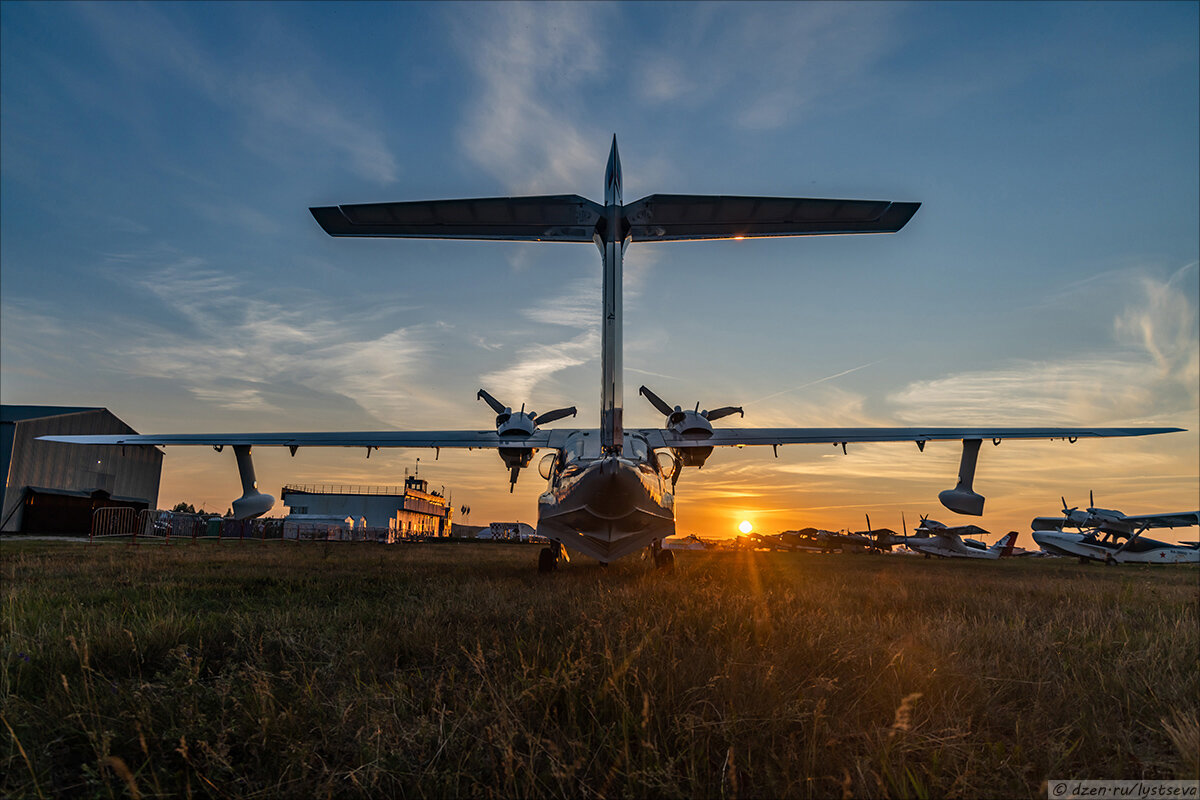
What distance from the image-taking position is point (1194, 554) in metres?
37.6

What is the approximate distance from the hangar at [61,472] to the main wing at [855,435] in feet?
130

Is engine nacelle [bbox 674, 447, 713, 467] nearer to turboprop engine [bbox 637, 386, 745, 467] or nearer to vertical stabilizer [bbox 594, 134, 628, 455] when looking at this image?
turboprop engine [bbox 637, 386, 745, 467]

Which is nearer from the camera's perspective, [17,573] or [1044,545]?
[17,573]

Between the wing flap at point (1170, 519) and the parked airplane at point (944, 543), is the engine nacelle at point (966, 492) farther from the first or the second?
the parked airplane at point (944, 543)

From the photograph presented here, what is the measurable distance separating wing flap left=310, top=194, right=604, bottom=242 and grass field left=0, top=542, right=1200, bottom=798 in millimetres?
6200

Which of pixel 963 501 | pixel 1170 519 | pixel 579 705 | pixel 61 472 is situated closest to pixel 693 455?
pixel 963 501

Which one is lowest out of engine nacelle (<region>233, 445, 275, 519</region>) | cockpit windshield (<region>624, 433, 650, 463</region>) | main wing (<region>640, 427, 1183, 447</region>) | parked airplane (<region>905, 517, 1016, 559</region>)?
parked airplane (<region>905, 517, 1016, 559</region>)

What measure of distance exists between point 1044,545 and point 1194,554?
8348 mm

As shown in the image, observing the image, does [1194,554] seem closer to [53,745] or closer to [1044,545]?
[1044,545]

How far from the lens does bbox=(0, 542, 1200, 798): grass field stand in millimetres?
2377

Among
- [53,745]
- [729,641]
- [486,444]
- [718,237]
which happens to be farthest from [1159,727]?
[486,444]

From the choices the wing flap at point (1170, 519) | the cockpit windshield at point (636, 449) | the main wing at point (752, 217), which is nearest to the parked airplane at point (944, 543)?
the wing flap at point (1170, 519)

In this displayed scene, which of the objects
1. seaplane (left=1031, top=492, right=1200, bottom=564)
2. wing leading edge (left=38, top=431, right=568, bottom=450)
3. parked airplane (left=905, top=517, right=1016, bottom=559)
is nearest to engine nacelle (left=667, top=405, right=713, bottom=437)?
wing leading edge (left=38, top=431, right=568, bottom=450)

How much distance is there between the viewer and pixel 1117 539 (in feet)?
119
